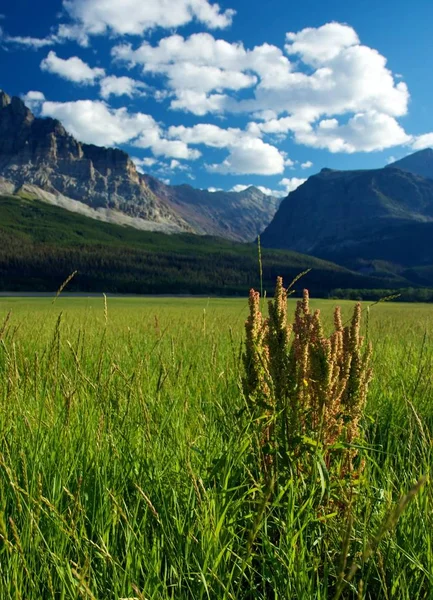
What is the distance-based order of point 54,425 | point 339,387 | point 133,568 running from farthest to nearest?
point 54,425, point 339,387, point 133,568

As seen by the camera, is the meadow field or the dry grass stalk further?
the dry grass stalk

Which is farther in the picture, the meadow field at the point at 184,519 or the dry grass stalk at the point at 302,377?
the dry grass stalk at the point at 302,377

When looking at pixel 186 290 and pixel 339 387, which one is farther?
pixel 186 290

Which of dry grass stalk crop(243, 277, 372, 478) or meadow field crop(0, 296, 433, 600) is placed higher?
dry grass stalk crop(243, 277, 372, 478)

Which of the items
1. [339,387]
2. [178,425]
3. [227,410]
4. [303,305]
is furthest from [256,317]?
[227,410]

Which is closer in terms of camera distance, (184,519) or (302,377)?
(184,519)

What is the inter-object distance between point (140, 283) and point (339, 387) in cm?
16883

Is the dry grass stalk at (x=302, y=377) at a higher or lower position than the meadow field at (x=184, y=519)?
higher

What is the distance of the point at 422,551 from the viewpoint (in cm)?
211

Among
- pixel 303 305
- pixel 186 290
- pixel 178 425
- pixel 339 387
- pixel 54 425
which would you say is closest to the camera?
pixel 339 387

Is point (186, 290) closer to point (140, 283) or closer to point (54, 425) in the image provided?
point (140, 283)

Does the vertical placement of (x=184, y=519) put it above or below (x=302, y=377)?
below

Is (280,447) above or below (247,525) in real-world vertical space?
above

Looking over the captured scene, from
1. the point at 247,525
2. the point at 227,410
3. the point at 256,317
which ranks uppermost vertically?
the point at 256,317
